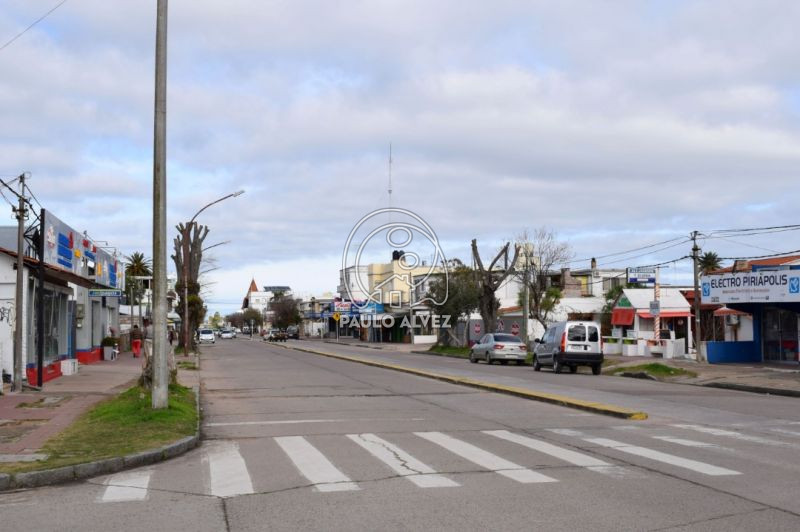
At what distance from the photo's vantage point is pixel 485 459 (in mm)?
10836

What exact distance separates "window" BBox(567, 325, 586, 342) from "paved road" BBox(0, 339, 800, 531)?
48.1 ft

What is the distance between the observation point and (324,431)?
46.5 feet

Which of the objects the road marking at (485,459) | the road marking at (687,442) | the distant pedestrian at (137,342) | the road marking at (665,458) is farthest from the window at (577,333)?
the distant pedestrian at (137,342)

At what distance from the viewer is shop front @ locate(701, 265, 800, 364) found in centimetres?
3133

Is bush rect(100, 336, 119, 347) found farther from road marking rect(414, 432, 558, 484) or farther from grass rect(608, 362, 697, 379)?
road marking rect(414, 432, 558, 484)

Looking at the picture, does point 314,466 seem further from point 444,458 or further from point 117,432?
point 117,432

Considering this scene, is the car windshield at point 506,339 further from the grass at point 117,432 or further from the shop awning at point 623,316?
the grass at point 117,432

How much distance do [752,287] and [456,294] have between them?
25.2 metres

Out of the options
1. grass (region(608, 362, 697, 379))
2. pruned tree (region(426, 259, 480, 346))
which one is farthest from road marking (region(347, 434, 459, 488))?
pruned tree (region(426, 259, 480, 346))

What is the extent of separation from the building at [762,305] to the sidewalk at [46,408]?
76.7 feet

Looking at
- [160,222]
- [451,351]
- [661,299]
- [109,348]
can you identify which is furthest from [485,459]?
[451,351]

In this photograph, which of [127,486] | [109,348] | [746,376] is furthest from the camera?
[109,348]

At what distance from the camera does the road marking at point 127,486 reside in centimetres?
867

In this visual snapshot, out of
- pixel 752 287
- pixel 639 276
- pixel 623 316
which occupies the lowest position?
pixel 623 316
